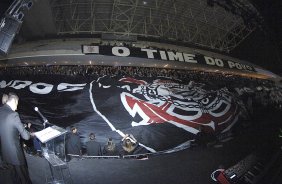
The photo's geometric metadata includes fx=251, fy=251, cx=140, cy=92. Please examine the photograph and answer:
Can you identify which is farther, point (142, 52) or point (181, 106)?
point (142, 52)

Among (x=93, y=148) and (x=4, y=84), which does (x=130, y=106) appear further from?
(x=4, y=84)

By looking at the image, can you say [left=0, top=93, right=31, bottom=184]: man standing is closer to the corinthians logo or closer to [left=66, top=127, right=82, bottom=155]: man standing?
[left=66, top=127, right=82, bottom=155]: man standing

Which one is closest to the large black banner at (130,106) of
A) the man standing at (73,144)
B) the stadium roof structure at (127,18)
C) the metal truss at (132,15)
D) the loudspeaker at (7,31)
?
the man standing at (73,144)

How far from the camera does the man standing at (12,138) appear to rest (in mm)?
2307

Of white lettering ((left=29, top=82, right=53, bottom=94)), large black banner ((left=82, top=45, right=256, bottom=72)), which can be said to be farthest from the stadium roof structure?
white lettering ((left=29, top=82, right=53, bottom=94))

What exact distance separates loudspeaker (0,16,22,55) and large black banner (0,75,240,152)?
1834mm

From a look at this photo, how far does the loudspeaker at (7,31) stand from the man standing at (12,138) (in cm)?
180

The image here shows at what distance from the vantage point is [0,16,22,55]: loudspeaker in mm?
3844

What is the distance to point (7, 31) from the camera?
155 inches

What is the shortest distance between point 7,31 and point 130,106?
266 cm

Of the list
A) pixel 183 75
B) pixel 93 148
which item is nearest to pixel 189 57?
pixel 183 75

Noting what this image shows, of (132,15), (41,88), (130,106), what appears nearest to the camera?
(130,106)

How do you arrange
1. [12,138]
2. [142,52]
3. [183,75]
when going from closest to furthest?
[12,138] → [183,75] → [142,52]

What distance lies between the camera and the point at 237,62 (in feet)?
11.6
